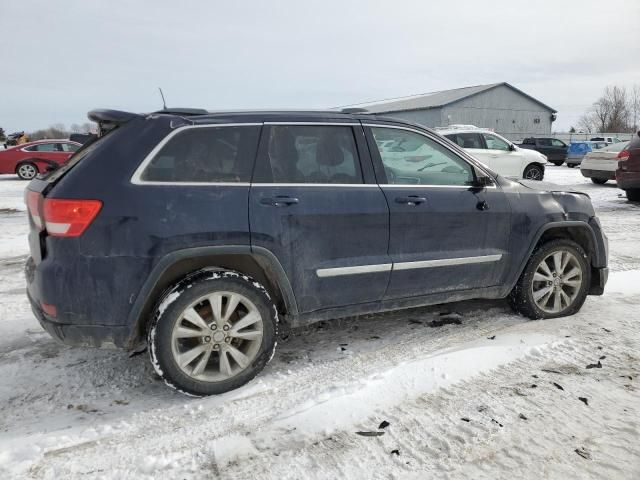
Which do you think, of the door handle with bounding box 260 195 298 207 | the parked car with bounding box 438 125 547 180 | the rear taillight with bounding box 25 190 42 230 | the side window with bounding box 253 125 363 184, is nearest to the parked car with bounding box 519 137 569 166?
the parked car with bounding box 438 125 547 180

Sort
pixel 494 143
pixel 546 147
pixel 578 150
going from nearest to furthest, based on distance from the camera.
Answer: pixel 494 143
pixel 578 150
pixel 546 147

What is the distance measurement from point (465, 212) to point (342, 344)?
4.54 feet

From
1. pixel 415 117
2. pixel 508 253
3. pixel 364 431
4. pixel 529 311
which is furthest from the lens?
pixel 415 117

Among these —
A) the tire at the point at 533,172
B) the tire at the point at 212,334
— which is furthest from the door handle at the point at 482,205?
the tire at the point at 533,172

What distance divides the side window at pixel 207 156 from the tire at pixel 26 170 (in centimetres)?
1669

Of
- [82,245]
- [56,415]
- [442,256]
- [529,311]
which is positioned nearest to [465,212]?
[442,256]

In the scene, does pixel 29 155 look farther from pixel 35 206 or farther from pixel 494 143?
pixel 35 206

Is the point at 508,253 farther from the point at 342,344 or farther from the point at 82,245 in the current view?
the point at 82,245

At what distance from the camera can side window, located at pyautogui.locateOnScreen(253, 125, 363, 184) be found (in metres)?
3.08

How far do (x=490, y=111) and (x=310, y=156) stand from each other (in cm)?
4465

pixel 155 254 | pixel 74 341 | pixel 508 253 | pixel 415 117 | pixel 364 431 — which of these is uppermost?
pixel 415 117

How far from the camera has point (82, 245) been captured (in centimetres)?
263

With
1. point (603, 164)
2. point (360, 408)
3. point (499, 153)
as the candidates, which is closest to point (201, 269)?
point (360, 408)

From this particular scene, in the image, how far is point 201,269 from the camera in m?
2.93
